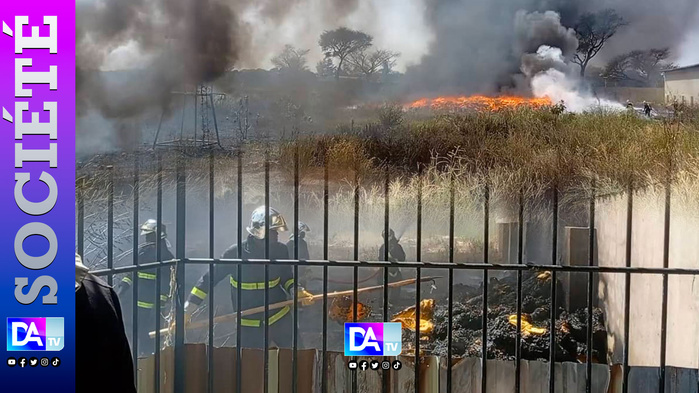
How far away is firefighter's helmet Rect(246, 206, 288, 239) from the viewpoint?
8.81ft

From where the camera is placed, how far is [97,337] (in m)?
2.35

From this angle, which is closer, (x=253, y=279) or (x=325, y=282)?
(x=325, y=282)

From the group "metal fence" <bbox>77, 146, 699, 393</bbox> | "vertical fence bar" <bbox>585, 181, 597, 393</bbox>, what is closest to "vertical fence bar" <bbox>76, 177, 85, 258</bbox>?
"metal fence" <bbox>77, 146, 699, 393</bbox>

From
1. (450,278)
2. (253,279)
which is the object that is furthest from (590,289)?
(253,279)

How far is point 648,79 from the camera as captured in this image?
2.62m

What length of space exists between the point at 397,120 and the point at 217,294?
44.1 inches

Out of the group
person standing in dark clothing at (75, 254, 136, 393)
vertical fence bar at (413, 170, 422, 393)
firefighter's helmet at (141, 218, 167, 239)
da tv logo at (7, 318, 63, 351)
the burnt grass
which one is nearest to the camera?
person standing in dark clothing at (75, 254, 136, 393)

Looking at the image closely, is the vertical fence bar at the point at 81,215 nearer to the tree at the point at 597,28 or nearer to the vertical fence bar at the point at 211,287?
the vertical fence bar at the point at 211,287

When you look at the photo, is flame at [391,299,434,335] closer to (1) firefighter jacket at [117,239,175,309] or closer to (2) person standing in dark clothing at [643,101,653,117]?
(1) firefighter jacket at [117,239,175,309]

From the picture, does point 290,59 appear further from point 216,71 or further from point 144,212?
point 144,212

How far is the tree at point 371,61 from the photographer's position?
2.65 m

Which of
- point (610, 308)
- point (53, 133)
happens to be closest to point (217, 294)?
point (53, 133)

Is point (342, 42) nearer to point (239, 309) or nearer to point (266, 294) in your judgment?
point (266, 294)

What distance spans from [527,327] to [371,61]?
1.39 m
